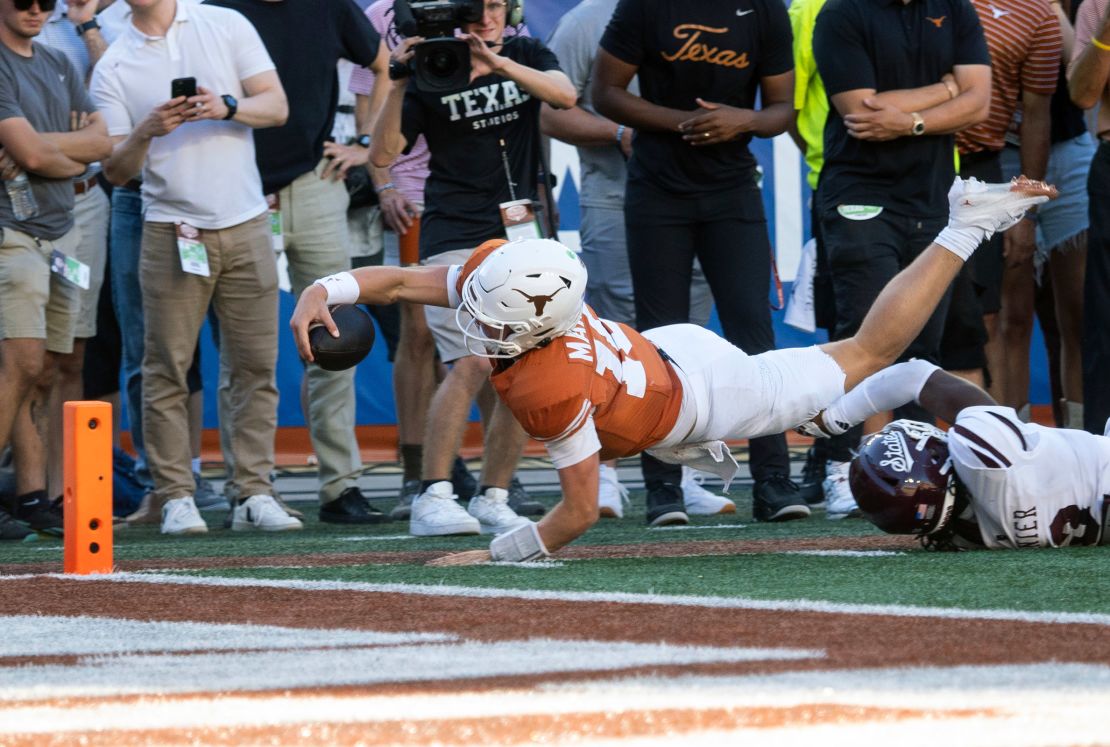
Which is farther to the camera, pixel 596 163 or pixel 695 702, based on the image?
pixel 596 163

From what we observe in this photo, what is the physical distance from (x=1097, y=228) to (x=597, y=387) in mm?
2628

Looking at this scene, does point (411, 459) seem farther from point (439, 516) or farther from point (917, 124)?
point (917, 124)

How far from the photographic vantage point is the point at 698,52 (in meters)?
6.20

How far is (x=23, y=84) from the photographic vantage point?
6336 mm

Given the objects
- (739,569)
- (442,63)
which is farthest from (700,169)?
(739,569)

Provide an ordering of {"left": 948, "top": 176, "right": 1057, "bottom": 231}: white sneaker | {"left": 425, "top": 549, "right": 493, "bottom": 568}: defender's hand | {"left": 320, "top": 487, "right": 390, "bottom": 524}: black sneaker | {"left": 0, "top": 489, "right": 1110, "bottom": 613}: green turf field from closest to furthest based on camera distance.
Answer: {"left": 0, "top": 489, "right": 1110, "bottom": 613}: green turf field < {"left": 425, "top": 549, "right": 493, "bottom": 568}: defender's hand < {"left": 948, "top": 176, "right": 1057, "bottom": 231}: white sneaker < {"left": 320, "top": 487, "right": 390, "bottom": 524}: black sneaker

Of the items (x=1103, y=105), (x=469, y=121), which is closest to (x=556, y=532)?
(x=469, y=121)

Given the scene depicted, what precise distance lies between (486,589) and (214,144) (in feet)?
10.1

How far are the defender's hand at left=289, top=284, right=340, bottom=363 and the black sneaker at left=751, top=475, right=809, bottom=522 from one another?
2095 mm

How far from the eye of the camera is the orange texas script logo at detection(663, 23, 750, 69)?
20.3 feet

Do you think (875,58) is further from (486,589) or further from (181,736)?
(181,736)

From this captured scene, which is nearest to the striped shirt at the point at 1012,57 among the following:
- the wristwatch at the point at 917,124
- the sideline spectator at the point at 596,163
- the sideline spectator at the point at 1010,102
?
the sideline spectator at the point at 1010,102

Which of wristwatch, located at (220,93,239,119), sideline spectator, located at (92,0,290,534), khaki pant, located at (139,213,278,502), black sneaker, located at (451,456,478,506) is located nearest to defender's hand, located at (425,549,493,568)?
sideline spectator, located at (92,0,290,534)

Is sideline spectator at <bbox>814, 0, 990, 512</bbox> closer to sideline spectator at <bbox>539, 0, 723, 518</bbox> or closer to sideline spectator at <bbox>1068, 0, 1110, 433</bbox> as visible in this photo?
sideline spectator at <bbox>1068, 0, 1110, 433</bbox>
